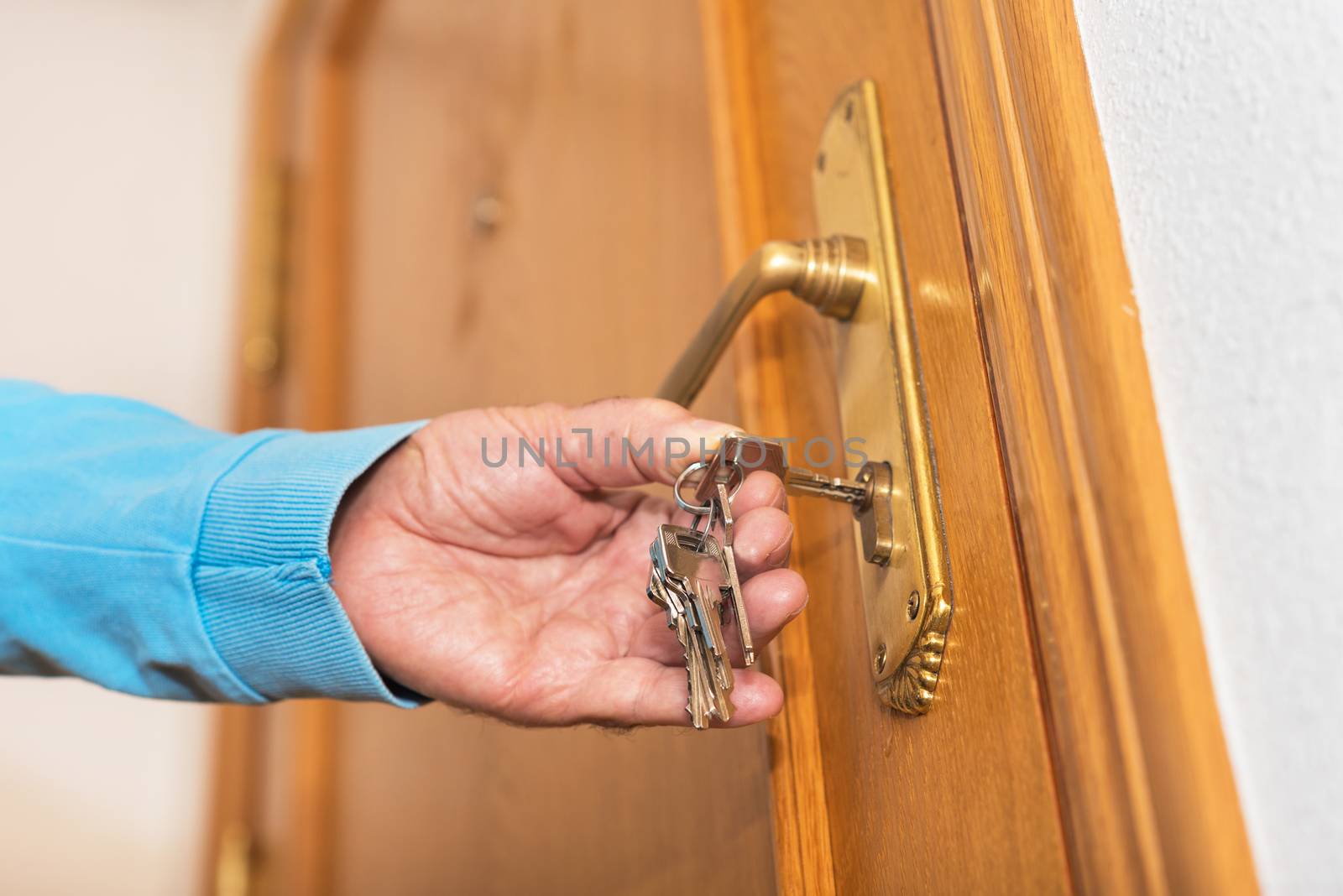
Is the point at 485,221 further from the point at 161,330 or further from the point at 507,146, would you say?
the point at 161,330

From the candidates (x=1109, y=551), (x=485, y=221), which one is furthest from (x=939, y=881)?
(x=485, y=221)

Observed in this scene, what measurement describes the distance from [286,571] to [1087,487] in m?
0.31

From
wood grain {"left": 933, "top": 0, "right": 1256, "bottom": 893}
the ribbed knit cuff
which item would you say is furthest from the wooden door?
the ribbed knit cuff

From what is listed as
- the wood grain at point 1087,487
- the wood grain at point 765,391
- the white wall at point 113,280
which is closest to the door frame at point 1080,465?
the wood grain at point 1087,487

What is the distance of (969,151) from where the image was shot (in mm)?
318

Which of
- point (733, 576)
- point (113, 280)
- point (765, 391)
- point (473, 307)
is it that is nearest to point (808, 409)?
point (765, 391)

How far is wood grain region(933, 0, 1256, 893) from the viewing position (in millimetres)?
229

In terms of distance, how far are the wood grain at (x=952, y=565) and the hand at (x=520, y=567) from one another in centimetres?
6

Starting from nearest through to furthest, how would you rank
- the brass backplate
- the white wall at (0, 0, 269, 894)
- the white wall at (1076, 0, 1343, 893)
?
the white wall at (1076, 0, 1343, 893)
the brass backplate
the white wall at (0, 0, 269, 894)

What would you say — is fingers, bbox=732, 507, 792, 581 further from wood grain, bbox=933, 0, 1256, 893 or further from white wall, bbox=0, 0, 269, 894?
white wall, bbox=0, 0, 269, 894

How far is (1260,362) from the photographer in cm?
23

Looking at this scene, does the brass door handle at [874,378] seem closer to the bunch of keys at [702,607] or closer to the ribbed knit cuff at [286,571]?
the bunch of keys at [702,607]

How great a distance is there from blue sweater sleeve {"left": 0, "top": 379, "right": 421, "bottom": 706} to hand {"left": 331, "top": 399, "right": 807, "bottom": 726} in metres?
0.02

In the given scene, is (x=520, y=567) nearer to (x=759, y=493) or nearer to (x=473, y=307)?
(x=759, y=493)
